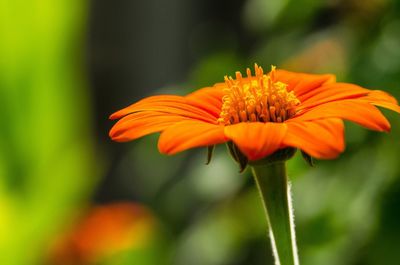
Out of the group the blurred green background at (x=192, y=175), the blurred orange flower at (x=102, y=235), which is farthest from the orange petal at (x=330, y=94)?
the blurred orange flower at (x=102, y=235)

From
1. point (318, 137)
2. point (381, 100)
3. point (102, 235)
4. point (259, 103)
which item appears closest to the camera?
point (318, 137)

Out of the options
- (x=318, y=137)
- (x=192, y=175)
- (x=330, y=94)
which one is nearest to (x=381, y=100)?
(x=330, y=94)

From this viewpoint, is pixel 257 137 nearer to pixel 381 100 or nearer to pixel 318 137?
pixel 318 137

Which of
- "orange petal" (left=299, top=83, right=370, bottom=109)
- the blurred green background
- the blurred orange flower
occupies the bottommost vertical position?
the blurred orange flower

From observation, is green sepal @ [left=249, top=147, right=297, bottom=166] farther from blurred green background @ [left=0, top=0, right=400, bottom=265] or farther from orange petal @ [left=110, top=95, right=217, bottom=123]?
blurred green background @ [left=0, top=0, right=400, bottom=265]

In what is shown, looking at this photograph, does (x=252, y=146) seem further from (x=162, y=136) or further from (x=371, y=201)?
(x=371, y=201)

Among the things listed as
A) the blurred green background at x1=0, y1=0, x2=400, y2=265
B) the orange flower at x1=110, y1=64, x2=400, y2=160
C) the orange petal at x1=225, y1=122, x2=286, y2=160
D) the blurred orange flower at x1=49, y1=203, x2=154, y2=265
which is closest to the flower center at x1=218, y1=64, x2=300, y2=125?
the orange flower at x1=110, y1=64, x2=400, y2=160
